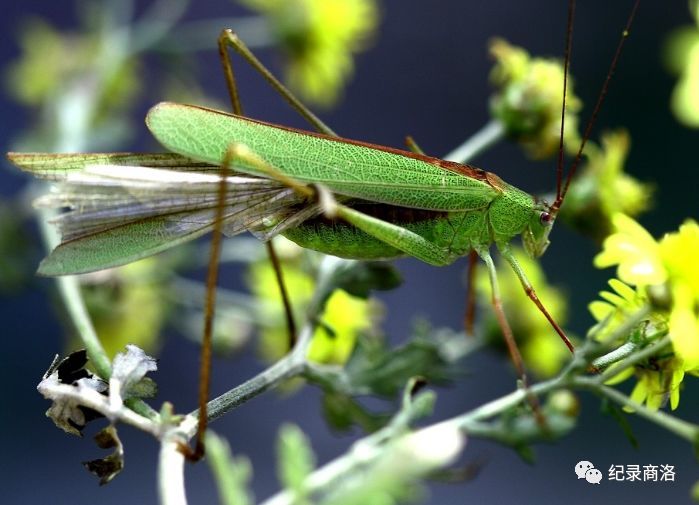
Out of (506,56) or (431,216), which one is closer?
(431,216)

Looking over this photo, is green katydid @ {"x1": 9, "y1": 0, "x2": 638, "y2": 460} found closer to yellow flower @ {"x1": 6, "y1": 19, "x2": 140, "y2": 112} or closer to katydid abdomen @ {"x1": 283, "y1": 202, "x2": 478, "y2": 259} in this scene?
katydid abdomen @ {"x1": 283, "y1": 202, "x2": 478, "y2": 259}

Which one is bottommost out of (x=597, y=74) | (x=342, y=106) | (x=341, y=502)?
(x=341, y=502)

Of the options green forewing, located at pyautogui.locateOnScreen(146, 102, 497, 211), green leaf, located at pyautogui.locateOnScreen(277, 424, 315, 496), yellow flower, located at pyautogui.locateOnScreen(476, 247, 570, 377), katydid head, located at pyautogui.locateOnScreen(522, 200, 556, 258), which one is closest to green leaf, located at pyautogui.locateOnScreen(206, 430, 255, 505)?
green leaf, located at pyautogui.locateOnScreen(277, 424, 315, 496)

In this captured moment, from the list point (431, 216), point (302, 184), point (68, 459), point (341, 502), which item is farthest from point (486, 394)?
point (341, 502)

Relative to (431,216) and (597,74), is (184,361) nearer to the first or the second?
(431,216)

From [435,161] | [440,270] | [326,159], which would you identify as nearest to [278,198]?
[326,159]

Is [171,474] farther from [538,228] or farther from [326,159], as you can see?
[538,228]

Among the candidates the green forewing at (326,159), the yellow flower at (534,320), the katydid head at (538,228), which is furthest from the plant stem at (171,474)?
the yellow flower at (534,320)
